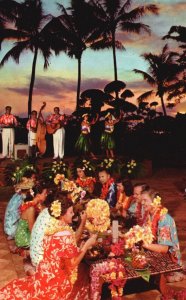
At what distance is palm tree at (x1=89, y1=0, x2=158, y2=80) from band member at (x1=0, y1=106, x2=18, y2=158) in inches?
508

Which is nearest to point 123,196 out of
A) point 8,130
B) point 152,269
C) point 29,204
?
point 29,204

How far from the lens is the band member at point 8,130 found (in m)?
13.4

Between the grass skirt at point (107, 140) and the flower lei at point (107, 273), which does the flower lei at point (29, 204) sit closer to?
the flower lei at point (107, 273)

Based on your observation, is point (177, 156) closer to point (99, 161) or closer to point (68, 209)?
point (99, 161)

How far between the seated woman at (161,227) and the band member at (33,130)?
861 cm

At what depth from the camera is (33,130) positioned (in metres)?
13.5

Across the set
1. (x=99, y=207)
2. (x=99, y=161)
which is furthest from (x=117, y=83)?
(x=99, y=207)

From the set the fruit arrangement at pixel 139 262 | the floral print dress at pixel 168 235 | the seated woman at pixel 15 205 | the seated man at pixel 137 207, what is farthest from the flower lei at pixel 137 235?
the seated woman at pixel 15 205

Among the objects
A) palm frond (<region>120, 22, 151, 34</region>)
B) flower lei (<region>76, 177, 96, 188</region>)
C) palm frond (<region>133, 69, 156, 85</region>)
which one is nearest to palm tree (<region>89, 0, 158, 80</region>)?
palm frond (<region>120, 22, 151, 34</region>)

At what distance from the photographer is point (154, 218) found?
16.0 ft

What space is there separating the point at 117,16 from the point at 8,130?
46.5 ft

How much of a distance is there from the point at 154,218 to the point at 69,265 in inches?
53.6

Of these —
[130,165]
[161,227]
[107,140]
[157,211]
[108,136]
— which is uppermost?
[108,136]

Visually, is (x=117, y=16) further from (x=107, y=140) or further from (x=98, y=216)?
(x=98, y=216)
